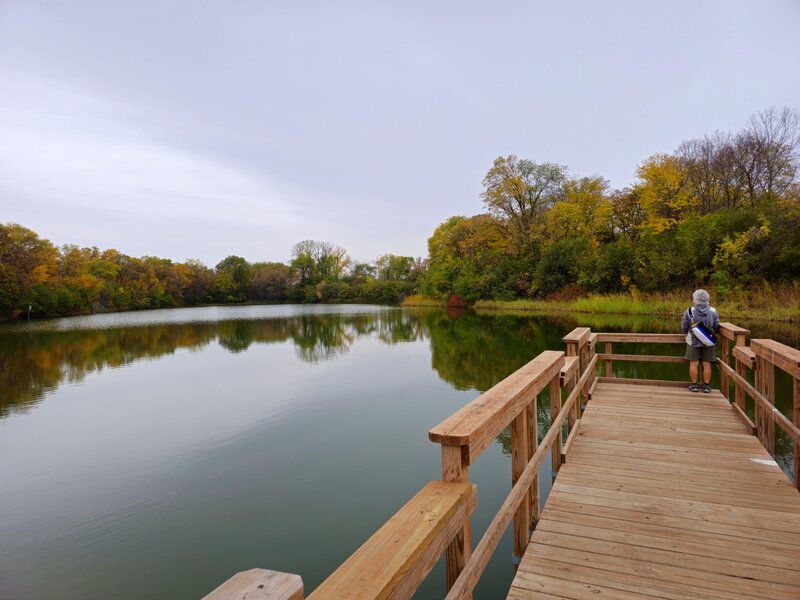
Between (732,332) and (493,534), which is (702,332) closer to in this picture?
(732,332)

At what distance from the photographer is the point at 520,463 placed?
2.50 meters

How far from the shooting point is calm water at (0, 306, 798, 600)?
3.89m

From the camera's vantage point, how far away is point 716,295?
2138 cm

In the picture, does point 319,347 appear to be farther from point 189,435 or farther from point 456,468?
point 456,468

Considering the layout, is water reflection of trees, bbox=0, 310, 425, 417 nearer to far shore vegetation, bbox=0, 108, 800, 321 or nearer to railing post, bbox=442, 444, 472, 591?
railing post, bbox=442, 444, 472, 591

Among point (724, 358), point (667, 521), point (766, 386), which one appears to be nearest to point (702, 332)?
point (724, 358)

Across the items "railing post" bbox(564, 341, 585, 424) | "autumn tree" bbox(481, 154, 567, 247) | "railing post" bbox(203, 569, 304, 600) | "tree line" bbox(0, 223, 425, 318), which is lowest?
"railing post" bbox(564, 341, 585, 424)

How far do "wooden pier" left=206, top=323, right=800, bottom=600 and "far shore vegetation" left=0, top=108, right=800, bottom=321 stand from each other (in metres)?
18.2

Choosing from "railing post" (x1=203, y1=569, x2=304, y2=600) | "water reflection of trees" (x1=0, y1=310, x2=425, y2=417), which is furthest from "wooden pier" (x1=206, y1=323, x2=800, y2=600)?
"water reflection of trees" (x1=0, y1=310, x2=425, y2=417)

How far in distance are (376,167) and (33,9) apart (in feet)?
83.7

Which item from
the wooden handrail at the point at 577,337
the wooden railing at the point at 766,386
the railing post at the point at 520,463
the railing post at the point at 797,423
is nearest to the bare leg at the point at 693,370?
the wooden railing at the point at 766,386

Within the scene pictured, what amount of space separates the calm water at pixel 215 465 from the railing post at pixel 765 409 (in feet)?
7.48

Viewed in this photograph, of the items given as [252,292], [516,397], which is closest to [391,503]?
[516,397]

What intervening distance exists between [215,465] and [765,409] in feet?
21.9
